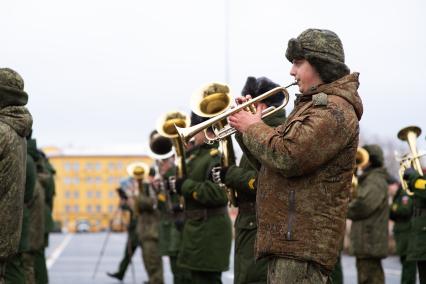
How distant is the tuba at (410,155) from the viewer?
Result: 11.4 meters

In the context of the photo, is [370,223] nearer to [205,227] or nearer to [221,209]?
[221,209]

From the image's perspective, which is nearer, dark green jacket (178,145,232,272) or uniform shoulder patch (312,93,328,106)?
uniform shoulder patch (312,93,328,106)

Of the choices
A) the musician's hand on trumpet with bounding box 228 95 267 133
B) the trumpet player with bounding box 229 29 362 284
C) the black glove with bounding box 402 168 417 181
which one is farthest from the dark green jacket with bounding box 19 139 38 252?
the black glove with bounding box 402 168 417 181

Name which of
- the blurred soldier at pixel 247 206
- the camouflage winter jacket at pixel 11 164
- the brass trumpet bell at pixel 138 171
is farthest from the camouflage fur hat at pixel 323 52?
the brass trumpet bell at pixel 138 171

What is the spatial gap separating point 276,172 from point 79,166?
145228mm

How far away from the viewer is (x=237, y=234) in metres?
9.13

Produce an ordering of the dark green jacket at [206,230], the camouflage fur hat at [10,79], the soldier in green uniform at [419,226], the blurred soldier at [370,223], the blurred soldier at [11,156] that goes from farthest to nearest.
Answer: the blurred soldier at [370,223] → the soldier in green uniform at [419,226] → the dark green jacket at [206,230] → the camouflage fur hat at [10,79] → the blurred soldier at [11,156]

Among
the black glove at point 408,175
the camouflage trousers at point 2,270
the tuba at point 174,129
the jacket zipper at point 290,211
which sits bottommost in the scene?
the camouflage trousers at point 2,270

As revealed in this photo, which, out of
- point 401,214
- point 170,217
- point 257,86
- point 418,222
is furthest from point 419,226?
point 170,217

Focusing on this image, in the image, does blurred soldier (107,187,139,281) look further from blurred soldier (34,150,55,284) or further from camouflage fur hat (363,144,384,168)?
camouflage fur hat (363,144,384,168)

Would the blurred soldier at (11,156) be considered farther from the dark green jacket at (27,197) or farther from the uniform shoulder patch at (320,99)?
the uniform shoulder patch at (320,99)

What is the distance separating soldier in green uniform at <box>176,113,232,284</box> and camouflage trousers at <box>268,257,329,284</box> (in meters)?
4.23

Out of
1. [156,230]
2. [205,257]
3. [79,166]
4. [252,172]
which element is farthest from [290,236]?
[79,166]

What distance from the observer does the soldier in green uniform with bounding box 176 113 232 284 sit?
10.6 m
